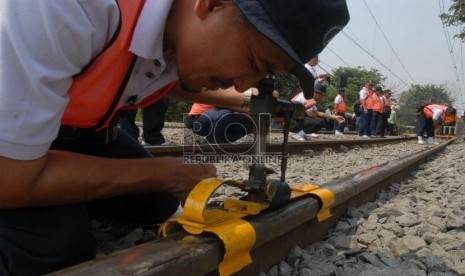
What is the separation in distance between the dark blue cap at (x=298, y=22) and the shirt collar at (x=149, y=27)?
0.26m

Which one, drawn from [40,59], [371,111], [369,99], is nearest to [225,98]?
[40,59]

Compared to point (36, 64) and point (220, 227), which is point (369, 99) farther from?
point (36, 64)

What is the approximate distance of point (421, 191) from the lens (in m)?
4.21

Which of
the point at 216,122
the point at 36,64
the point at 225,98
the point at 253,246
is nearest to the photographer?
the point at 36,64

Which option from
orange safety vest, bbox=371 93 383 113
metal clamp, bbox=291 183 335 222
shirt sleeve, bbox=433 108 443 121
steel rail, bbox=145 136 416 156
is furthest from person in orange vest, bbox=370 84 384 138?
metal clamp, bbox=291 183 335 222

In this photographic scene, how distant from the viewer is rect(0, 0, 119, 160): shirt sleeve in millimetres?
1152

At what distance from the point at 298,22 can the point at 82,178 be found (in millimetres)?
864

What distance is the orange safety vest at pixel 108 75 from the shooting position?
4.60ft

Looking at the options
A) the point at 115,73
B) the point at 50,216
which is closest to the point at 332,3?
the point at 115,73

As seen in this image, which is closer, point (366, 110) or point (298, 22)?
point (298, 22)

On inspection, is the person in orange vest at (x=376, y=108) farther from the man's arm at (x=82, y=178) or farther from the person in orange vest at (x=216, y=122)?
the man's arm at (x=82, y=178)

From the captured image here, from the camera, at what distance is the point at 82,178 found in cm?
148

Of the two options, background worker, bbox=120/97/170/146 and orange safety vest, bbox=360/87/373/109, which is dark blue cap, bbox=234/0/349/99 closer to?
background worker, bbox=120/97/170/146

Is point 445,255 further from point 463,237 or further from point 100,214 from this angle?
point 100,214
